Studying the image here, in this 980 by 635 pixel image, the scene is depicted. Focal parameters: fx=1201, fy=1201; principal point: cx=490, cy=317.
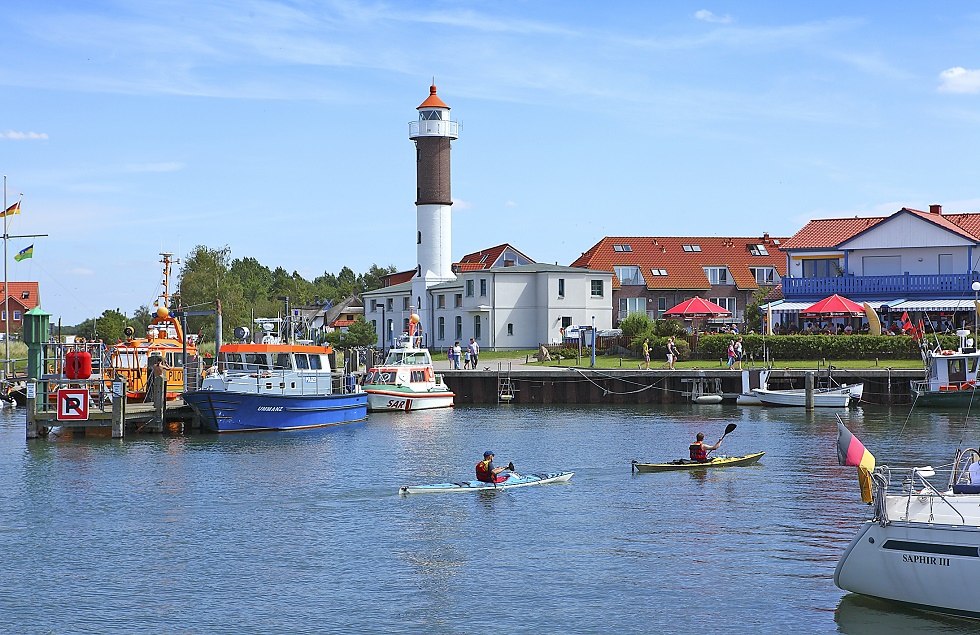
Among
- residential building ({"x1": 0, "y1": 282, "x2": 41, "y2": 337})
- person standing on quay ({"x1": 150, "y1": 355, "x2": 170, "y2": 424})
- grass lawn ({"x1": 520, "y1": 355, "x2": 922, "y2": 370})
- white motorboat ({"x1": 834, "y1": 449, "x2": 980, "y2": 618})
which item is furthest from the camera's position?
residential building ({"x1": 0, "y1": 282, "x2": 41, "y2": 337})

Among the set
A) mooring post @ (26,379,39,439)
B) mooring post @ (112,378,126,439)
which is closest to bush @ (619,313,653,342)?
mooring post @ (112,378,126,439)

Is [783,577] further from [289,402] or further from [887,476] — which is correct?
[289,402]

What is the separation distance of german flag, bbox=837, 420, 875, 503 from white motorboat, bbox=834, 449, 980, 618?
234 mm

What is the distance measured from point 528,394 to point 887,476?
4553 centimetres

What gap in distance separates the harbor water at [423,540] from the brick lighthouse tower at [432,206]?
45904mm

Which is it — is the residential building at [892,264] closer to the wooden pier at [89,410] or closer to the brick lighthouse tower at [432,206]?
the brick lighthouse tower at [432,206]

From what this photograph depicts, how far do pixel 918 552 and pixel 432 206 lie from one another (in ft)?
234

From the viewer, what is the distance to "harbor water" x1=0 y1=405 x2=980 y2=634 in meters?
20.5

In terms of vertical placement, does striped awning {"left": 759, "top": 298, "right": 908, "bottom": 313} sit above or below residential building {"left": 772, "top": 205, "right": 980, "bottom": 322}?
below

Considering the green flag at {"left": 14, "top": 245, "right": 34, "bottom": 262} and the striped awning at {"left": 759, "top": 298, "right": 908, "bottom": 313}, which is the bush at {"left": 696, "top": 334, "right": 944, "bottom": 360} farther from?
the green flag at {"left": 14, "top": 245, "right": 34, "bottom": 262}

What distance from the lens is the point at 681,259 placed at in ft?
313

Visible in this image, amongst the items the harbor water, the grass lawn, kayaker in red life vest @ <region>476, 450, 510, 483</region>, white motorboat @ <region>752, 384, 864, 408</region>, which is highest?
the grass lawn

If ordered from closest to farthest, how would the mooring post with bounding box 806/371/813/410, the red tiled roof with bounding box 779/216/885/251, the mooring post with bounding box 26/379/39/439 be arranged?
the mooring post with bounding box 26/379/39/439, the mooring post with bounding box 806/371/813/410, the red tiled roof with bounding box 779/216/885/251

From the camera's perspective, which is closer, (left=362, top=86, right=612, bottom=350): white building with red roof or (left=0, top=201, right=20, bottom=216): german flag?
(left=0, top=201, right=20, bottom=216): german flag
